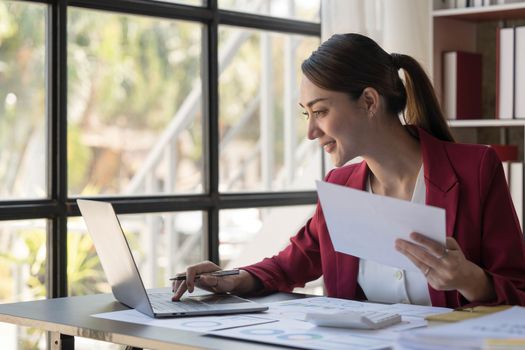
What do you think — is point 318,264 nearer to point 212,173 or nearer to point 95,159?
point 212,173

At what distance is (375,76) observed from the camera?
2207mm

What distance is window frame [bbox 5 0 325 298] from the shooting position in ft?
9.39

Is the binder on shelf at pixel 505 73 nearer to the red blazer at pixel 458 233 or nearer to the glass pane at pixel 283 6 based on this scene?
the glass pane at pixel 283 6

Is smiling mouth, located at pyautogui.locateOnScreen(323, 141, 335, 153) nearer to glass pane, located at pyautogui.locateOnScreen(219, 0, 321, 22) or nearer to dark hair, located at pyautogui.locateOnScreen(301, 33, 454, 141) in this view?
dark hair, located at pyautogui.locateOnScreen(301, 33, 454, 141)

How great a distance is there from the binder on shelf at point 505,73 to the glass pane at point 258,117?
3.91ft

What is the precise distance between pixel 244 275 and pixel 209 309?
0.33 meters

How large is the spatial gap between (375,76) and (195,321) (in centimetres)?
77

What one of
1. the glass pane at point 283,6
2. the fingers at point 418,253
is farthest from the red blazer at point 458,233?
the glass pane at point 283,6

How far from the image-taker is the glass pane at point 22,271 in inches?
120

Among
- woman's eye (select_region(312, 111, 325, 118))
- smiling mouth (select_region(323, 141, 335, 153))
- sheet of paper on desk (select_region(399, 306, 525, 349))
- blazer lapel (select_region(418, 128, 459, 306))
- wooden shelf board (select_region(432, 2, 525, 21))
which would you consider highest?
wooden shelf board (select_region(432, 2, 525, 21))

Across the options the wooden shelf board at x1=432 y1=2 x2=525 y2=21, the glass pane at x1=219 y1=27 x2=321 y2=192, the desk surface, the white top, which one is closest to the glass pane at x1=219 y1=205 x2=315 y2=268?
the glass pane at x1=219 y1=27 x2=321 y2=192

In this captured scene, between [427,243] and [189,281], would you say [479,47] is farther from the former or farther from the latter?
[427,243]

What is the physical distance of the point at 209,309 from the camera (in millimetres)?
1884

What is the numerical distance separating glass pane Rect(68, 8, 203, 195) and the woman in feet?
16.6
